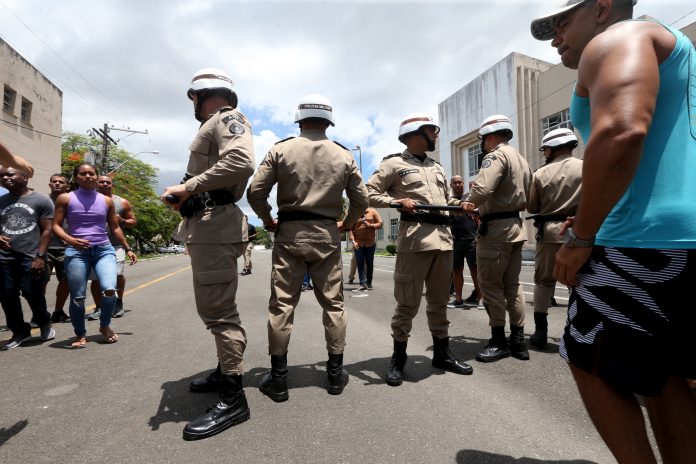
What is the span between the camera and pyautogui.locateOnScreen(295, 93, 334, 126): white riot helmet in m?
2.98

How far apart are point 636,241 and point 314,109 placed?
7.59 ft

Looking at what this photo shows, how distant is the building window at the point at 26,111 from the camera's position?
2023 centimetres

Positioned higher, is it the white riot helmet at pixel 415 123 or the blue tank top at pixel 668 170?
the white riot helmet at pixel 415 123

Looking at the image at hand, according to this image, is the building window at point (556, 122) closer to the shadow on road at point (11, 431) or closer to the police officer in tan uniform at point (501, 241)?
the police officer in tan uniform at point (501, 241)

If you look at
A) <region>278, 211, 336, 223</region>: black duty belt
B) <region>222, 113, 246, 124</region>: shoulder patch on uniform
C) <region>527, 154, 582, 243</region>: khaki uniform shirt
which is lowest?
<region>278, 211, 336, 223</region>: black duty belt

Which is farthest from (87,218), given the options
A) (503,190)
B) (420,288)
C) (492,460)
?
(492,460)

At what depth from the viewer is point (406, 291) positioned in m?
3.16

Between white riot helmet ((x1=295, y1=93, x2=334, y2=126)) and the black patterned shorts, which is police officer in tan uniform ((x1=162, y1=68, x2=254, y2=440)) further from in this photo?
the black patterned shorts

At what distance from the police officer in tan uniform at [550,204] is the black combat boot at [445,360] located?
3.62 ft

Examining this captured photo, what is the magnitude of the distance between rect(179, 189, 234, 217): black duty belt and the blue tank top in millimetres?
2094

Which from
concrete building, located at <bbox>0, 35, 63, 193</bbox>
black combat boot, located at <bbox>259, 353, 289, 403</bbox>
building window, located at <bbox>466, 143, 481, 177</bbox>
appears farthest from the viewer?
building window, located at <bbox>466, 143, 481, 177</bbox>

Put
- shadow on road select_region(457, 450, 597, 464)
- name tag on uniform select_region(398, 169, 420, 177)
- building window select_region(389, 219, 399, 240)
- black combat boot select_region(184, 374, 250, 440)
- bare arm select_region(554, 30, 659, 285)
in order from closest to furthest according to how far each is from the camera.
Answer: bare arm select_region(554, 30, 659, 285) < shadow on road select_region(457, 450, 597, 464) < black combat boot select_region(184, 374, 250, 440) < name tag on uniform select_region(398, 169, 420, 177) < building window select_region(389, 219, 399, 240)

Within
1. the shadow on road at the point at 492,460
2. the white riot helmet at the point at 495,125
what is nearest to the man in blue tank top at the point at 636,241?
the shadow on road at the point at 492,460

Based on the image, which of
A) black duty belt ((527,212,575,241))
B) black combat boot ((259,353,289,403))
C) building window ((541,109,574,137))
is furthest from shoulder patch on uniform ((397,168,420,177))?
building window ((541,109,574,137))
